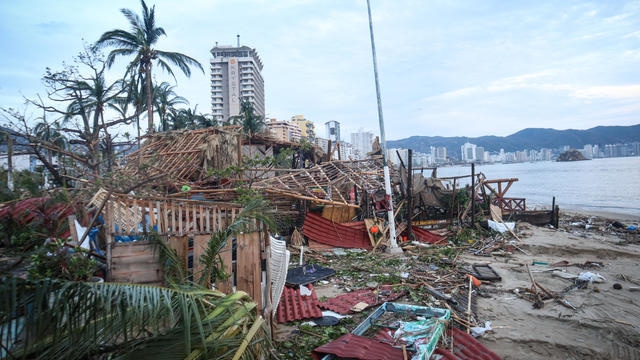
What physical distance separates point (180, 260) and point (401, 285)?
18.5 feet

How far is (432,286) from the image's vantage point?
27.5ft

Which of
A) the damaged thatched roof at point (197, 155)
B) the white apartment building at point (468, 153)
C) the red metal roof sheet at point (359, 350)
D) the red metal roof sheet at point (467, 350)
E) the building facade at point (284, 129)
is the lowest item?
the red metal roof sheet at point (467, 350)

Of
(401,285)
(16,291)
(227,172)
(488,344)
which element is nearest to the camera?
(16,291)

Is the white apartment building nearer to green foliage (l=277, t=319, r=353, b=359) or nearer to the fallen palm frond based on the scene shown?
green foliage (l=277, t=319, r=353, b=359)

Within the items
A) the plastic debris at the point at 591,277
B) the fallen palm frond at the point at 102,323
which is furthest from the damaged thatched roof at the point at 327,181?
the fallen palm frond at the point at 102,323

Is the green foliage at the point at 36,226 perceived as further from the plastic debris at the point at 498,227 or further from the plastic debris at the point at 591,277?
the plastic debris at the point at 498,227

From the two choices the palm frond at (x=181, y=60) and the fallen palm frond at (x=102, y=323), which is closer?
the fallen palm frond at (x=102, y=323)

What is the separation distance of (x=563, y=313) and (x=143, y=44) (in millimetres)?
20436

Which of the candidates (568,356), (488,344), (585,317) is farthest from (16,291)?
(585,317)

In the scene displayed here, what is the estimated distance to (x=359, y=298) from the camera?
7.49 metres

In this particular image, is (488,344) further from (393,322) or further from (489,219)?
(489,219)

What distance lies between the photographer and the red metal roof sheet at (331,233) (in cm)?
1308

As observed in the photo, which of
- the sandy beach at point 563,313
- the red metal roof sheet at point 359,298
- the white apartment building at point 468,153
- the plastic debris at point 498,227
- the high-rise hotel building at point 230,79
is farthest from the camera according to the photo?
the white apartment building at point 468,153

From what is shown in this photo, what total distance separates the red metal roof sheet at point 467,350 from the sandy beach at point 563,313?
0.72 meters
